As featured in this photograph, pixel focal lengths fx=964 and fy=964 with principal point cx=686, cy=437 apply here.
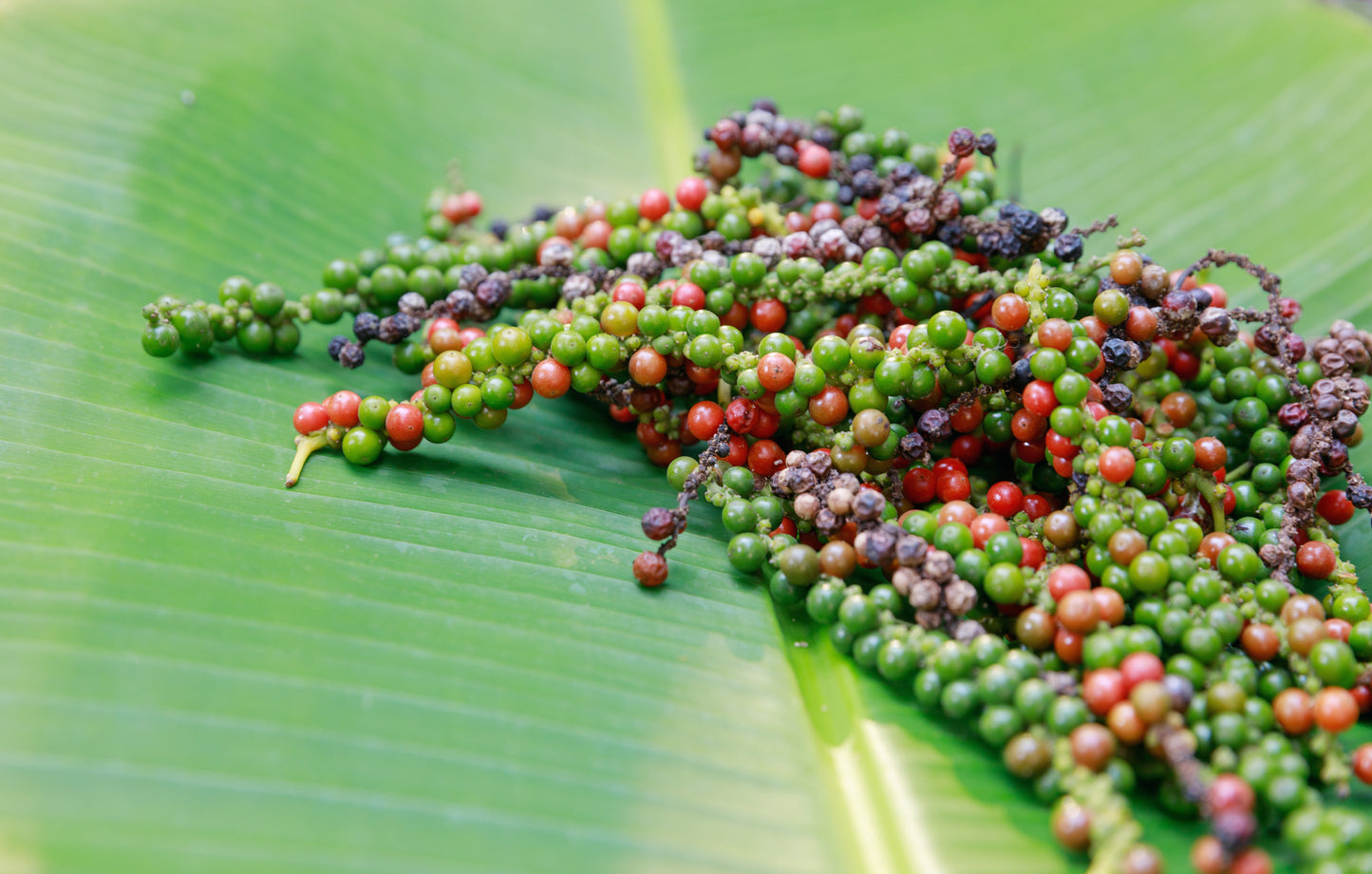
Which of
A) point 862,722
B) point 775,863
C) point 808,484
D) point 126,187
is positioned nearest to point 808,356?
point 808,484

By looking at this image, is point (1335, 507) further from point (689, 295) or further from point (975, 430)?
point (689, 295)

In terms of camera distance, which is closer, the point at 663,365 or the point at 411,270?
the point at 663,365

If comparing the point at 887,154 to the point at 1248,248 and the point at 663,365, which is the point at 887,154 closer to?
the point at 663,365

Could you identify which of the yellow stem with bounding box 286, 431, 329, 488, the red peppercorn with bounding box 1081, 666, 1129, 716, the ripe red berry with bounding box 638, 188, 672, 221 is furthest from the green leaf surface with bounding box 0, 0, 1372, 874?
the ripe red berry with bounding box 638, 188, 672, 221

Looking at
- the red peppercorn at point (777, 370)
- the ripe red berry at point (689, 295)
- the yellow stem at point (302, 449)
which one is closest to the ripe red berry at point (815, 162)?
the ripe red berry at point (689, 295)

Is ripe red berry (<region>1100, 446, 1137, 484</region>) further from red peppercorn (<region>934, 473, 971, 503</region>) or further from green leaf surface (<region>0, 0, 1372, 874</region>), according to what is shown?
green leaf surface (<region>0, 0, 1372, 874</region>)

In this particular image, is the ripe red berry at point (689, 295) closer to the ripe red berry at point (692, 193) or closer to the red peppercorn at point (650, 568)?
the ripe red berry at point (692, 193)
